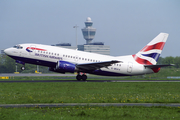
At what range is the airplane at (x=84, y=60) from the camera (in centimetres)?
4116

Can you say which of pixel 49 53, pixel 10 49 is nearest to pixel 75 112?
pixel 49 53

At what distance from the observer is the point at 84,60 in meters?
43.0

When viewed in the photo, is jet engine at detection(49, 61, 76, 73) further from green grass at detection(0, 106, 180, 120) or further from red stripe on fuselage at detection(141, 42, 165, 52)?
green grass at detection(0, 106, 180, 120)

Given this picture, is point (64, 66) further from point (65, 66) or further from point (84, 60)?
point (84, 60)

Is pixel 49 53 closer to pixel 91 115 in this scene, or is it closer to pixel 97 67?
pixel 97 67

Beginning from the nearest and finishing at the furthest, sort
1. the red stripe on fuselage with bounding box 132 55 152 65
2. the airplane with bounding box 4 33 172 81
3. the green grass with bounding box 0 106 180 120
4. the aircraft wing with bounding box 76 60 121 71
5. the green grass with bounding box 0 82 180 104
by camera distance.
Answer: the green grass with bounding box 0 106 180 120 < the green grass with bounding box 0 82 180 104 < the aircraft wing with bounding box 76 60 121 71 < the airplane with bounding box 4 33 172 81 < the red stripe on fuselage with bounding box 132 55 152 65

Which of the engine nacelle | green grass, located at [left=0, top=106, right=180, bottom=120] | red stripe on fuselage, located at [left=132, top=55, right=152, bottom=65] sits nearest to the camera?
green grass, located at [left=0, top=106, right=180, bottom=120]

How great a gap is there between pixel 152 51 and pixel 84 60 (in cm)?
1191

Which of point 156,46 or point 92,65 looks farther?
point 156,46

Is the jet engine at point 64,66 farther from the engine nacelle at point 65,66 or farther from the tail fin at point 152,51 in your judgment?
the tail fin at point 152,51

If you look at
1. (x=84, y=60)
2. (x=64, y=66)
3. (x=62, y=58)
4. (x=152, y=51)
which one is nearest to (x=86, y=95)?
(x=64, y=66)

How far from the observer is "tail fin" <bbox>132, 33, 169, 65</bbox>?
1748 inches

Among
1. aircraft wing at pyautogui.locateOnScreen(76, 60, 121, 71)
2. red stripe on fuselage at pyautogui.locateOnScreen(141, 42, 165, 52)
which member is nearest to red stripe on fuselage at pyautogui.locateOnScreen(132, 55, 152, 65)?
red stripe on fuselage at pyautogui.locateOnScreen(141, 42, 165, 52)

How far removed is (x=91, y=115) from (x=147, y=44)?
3287 centimetres
